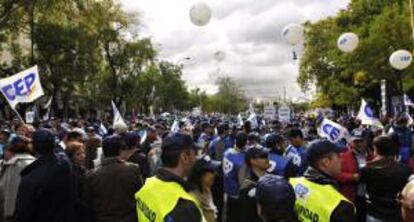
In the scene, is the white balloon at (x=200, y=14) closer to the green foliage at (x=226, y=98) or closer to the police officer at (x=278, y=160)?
the police officer at (x=278, y=160)

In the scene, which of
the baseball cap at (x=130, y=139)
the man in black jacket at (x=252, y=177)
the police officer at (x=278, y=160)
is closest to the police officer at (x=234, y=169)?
the police officer at (x=278, y=160)

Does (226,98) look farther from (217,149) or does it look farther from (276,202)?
(276,202)

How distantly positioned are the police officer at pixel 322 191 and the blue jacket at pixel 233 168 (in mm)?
4036

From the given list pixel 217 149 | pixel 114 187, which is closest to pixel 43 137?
pixel 114 187

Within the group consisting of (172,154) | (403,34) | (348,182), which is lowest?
(348,182)

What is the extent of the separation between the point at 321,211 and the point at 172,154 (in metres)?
1.06

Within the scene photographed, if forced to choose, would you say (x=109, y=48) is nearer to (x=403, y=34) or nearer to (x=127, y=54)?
(x=127, y=54)

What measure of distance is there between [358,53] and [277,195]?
3555cm

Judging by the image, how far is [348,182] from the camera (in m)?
7.92

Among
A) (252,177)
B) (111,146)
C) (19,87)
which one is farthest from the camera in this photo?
(19,87)

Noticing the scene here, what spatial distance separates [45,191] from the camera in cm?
593

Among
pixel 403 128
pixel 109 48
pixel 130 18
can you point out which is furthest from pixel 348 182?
pixel 109 48

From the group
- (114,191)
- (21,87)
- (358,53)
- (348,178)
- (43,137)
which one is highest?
(358,53)

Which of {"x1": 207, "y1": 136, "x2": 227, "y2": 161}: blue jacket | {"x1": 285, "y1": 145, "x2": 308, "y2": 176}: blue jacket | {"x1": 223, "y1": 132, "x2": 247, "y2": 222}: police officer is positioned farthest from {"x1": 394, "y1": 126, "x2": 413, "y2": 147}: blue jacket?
{"x1": 223, "y1": 132, "x2": 247, "y2": 222}: police officer
